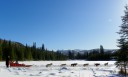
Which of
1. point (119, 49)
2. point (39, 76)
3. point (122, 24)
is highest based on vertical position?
point (122, 24)

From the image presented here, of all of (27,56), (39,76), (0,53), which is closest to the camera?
(39,76)

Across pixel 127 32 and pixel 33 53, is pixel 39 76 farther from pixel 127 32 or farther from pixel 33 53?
pixel 33 53

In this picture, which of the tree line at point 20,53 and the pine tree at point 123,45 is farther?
the tree line at point 20,53

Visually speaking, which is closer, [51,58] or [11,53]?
[11,53]

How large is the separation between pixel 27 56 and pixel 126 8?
111m

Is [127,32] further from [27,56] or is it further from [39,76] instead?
[27,56]

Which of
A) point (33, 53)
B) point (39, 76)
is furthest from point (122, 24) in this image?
point (33, 53)

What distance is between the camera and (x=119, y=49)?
116ft

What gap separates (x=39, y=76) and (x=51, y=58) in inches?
6448

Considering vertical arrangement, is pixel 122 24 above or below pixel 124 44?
above

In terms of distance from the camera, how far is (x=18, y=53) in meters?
128

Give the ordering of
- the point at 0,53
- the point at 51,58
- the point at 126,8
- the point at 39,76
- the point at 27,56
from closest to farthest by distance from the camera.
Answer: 1. the point at 39,76
2. the point at 126,8
3. the point at 0,53
4. the point at 27,56
5. the point at 51,58

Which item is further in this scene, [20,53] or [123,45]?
[20,53]

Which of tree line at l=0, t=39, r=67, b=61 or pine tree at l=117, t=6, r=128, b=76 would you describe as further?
tree line at l=0, t=39, r=67, b=61
